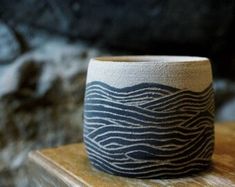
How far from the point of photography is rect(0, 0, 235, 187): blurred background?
87 cm

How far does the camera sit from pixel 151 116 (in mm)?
468

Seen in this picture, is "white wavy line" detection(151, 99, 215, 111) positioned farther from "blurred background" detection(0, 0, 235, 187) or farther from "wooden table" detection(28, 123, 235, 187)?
"blurred background" detection(0, 0, 235, 187)

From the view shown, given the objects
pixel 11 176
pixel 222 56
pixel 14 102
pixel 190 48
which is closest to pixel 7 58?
pixel 14 102

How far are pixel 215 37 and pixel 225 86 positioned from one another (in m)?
0.14

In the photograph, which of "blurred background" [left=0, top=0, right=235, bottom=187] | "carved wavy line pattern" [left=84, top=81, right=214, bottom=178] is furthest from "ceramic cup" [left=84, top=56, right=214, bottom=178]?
"blurred background" [left=0, top=0, right=235, bottom=187]

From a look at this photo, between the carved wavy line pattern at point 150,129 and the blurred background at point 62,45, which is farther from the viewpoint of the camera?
the blurred background at point 62,45

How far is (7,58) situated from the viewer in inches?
34.4

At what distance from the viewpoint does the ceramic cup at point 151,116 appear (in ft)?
1.54

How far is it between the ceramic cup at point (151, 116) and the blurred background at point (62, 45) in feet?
1.35

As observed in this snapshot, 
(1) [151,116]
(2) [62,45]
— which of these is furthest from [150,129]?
(2) [62,45]

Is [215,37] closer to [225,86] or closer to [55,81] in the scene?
[225,86]

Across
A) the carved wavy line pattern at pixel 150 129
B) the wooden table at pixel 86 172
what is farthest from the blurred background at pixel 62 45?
the carved wavy line pattern at pixel 150 129

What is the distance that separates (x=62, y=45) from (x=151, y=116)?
1.65 feet

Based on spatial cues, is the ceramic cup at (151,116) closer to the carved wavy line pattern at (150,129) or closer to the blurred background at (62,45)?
the carved wavy line pattern at (150,129)
